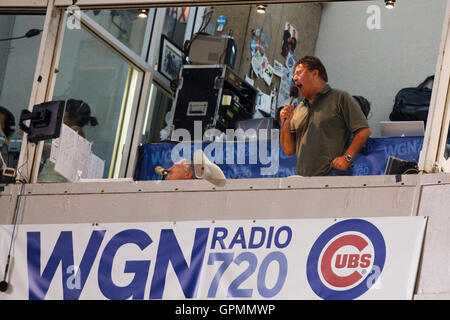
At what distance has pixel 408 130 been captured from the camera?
714cm

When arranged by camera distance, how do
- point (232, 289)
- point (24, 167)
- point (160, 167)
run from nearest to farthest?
point (232, 289)
point (24, 167)
point (160, 167)

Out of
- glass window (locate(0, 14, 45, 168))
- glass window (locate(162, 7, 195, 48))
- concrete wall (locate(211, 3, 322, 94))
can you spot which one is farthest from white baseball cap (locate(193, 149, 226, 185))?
concrete wall (locate(211, 3, 322, 94))

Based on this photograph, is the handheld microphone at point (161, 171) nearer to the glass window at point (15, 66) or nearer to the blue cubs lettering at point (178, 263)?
the blue cubs lettering at point (178, 263)

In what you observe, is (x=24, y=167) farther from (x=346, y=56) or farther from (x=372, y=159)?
(x=346, y=56)

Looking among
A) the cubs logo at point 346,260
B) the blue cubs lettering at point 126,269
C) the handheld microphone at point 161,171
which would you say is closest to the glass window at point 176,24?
the handheld microphone at point 161,171

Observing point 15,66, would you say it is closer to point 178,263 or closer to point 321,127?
point 178,263

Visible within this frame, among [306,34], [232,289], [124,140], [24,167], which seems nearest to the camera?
[232,289]

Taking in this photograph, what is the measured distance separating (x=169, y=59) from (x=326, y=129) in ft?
9.32

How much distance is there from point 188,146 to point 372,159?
1.51m

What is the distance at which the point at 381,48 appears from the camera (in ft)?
32.8

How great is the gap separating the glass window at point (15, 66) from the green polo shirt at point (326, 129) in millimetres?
2298

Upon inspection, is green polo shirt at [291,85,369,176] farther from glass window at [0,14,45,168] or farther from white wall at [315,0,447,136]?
white wall at [315,0,447,136]

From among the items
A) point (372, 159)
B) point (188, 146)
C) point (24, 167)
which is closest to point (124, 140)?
point (188, 146)

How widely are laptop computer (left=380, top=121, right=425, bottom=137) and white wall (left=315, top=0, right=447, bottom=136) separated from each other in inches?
75.6
